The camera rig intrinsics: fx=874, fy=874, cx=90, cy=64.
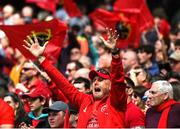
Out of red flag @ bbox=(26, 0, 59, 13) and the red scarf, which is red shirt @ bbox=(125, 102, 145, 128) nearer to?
the red scarf

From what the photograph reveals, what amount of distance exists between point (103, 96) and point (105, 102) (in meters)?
0.08

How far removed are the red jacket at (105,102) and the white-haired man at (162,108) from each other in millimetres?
432

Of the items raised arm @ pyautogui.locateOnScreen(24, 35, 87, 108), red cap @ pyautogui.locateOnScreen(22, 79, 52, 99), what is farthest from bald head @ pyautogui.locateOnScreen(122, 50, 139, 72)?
raised arm @ pyautogui.locateOnScreen(24, 35, 87, 108)

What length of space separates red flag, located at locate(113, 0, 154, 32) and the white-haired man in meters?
5.23

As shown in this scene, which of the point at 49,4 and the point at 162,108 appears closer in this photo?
the point at 162,108

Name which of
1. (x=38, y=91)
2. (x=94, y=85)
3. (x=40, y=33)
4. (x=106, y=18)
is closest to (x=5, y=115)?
(x=94, y=85)

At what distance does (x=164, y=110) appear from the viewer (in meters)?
11.1

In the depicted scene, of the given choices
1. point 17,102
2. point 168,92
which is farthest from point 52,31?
point 168,92

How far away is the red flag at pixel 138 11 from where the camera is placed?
54.5 feet

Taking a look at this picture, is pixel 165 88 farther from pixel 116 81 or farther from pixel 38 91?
pixel 38 91

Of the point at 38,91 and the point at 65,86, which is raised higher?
the point at 65,86

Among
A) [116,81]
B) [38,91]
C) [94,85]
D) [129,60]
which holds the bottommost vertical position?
[129,60]

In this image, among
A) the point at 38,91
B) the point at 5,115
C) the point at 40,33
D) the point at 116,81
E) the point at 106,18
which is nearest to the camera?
the point at 116,81

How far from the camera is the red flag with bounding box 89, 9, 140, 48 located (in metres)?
17.0
